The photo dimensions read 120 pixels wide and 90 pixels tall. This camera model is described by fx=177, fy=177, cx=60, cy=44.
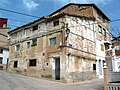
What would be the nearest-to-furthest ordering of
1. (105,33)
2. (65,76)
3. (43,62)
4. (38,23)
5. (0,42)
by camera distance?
(65,76)
(43,62)
(38,23)
(105,33)
(0,42)

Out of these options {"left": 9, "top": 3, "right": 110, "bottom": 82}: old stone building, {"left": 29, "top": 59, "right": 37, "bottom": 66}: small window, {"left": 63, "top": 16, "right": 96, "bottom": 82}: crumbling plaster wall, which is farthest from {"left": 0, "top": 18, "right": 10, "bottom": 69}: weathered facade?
{"left": 63, "top": 16, "right": 96, "bottom": 82}: crumbling plaster wall

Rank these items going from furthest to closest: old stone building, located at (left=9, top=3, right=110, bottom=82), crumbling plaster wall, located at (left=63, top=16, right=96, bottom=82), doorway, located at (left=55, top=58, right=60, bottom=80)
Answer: doorway, located at (left=55, top=58, right=60, bottom=80) < old stone building, located at (left=9, top=3, right=110, bottom=82) < crumbling plaster wall, located at (left=63, top=16, right=96, bottom=82)

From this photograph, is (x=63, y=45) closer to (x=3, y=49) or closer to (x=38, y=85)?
(x=38, y=85)

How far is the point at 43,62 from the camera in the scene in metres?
22.6

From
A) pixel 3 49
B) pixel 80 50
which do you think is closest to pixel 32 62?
pixel 80 50

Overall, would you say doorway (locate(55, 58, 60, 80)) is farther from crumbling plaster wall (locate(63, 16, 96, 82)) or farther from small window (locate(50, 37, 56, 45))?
small window (locate(50, 37, 56, 45))

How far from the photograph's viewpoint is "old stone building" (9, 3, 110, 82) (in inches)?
821

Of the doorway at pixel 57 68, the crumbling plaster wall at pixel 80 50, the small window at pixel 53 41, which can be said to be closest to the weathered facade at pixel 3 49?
the small window at pixel 53 41

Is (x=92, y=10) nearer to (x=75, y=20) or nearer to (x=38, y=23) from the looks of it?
(x=75, y=20)

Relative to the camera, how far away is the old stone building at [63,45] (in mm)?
20859

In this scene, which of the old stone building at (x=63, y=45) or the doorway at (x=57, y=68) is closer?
the old stone building at (x=63, y=45)

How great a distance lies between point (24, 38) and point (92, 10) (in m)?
11.1

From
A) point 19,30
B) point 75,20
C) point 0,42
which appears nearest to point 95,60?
point 75,20

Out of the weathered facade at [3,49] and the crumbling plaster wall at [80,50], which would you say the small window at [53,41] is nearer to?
the crumbling plaster wall at [80,50]
